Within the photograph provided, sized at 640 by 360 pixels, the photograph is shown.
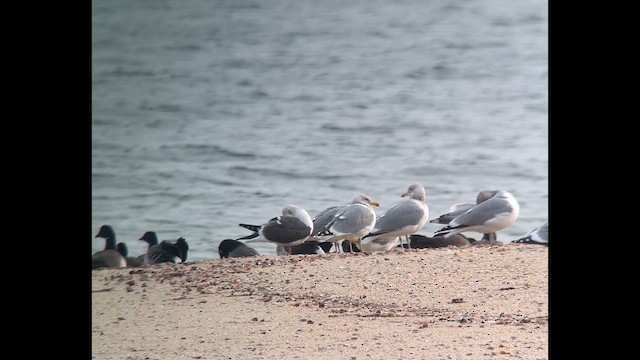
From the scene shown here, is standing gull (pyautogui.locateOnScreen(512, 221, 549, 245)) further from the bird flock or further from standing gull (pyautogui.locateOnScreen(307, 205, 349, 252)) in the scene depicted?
standing gull (pyautogui.locateOnScreen(307, 205, 349, 252))

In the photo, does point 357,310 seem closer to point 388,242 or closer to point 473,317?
point 473,317

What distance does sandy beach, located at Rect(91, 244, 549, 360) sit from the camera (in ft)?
9.30

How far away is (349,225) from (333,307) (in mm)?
964

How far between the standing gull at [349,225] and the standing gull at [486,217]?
40 cm

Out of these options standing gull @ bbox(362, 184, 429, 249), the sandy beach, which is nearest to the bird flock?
standing gull @ bbox(362, 184, 429, 249)

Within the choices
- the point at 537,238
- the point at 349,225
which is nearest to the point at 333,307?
the point at 349,225

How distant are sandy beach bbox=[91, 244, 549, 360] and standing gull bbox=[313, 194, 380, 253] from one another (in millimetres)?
182

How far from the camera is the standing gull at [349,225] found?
426 centimetres

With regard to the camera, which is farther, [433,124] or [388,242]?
[433,124]

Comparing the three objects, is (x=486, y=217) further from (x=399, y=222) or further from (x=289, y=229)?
(x=289, y=229)

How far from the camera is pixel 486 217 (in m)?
4.33

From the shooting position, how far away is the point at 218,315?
328 centimetres
